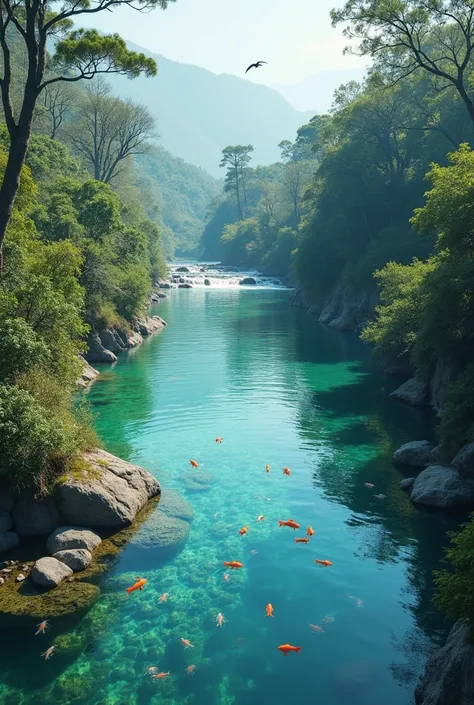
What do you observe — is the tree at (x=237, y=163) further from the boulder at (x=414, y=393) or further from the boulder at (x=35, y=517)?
the boulder at (x=35, y=517)

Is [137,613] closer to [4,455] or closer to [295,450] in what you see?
[4,455]

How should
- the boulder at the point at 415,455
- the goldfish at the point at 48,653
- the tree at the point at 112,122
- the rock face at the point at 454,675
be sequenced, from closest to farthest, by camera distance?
the rock face at the point at 454,675 < the goldfish at the point at 48,653 < the boulder at the point at 415,455 < the tree at the point at 112,122

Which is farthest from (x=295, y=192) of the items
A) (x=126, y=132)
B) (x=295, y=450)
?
(x=295, y=450)

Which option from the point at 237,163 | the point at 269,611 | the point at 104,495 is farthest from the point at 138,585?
the point at 237,163

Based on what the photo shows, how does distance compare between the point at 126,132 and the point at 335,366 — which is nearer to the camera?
the point at 335,366

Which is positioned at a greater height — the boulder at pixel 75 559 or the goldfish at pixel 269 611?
the boulder at pixel 75 559

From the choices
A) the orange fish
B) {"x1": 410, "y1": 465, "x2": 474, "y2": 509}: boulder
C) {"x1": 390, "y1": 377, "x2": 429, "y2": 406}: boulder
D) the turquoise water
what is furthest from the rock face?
{"x1": 390, "y1": 377, "x2": 429, "y2": 406}: boulder

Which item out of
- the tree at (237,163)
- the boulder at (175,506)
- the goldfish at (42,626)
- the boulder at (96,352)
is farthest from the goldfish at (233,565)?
the tree at (237,163)

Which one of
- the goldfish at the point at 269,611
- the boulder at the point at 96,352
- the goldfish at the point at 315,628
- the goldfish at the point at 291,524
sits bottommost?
the goldfish at the point at 315,628
